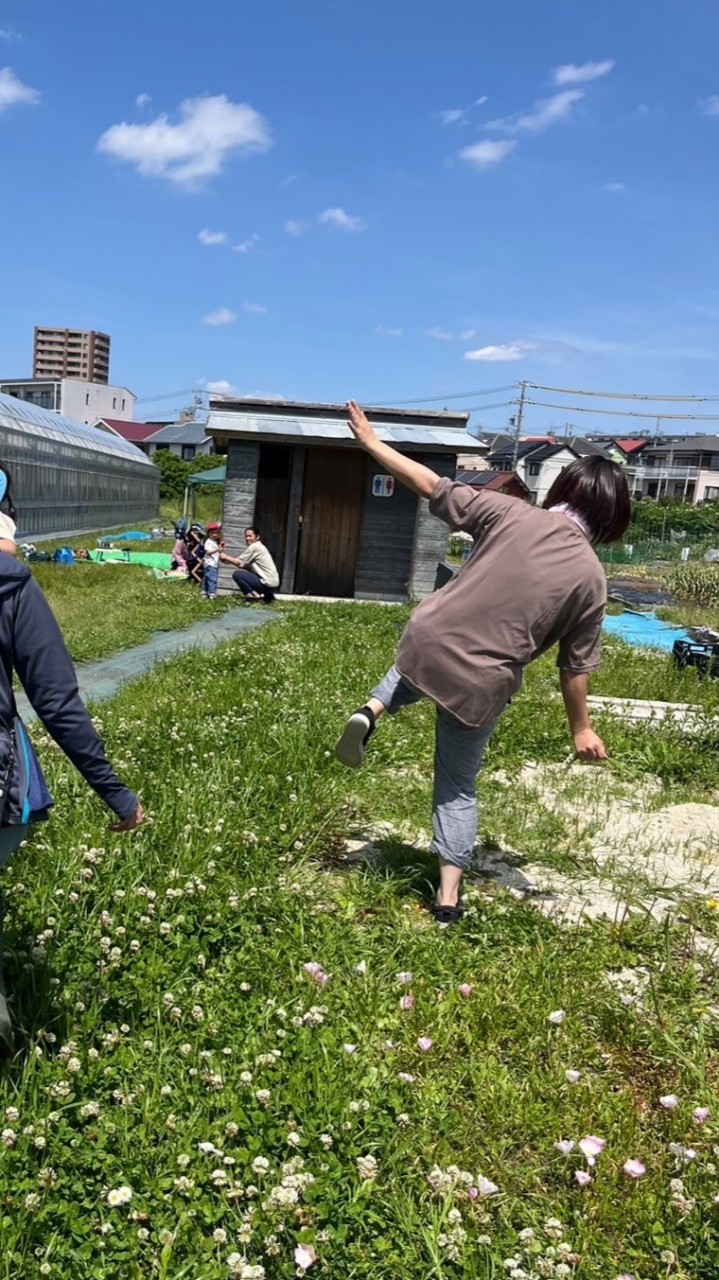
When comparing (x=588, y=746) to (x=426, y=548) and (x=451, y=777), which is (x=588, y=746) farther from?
(x=426, y=548)

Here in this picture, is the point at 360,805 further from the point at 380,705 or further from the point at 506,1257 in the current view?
the point at 506,1257

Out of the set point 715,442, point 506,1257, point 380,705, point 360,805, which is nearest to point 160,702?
point 360,805

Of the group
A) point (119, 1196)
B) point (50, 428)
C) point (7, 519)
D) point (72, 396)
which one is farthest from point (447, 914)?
point (72, 396)

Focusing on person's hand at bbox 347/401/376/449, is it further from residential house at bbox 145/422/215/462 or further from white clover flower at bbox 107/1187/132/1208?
residential house at bbox 145/422/215/462

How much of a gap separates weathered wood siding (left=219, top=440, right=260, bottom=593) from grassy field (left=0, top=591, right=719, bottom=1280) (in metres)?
10.6

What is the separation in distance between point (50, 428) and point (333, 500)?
13411 mm

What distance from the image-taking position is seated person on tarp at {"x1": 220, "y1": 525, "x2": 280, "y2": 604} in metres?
13.7

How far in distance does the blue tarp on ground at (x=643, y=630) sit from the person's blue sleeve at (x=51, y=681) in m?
10.6

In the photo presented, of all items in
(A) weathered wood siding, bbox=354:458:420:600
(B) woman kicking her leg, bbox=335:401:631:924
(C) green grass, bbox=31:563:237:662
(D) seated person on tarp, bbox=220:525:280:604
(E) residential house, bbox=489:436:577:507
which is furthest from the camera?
(E) residential house, bbox=489:436:577:507

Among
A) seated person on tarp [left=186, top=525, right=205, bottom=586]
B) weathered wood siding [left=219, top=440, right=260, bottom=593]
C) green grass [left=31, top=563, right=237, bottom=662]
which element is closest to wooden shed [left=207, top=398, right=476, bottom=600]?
weathered wood siding [left=219, top=440, right=260, bottom=593]

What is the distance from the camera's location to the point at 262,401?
1566 centimetres

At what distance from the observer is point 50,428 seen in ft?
81.6

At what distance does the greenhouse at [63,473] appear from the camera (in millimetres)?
21031

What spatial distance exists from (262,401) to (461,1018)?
47.0 ft
